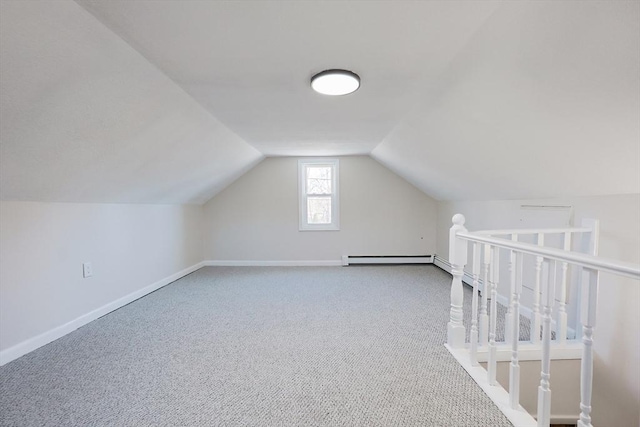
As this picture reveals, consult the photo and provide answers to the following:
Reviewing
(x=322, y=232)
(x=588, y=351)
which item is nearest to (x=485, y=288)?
(x=588, y=351)

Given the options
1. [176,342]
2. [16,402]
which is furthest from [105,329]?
[16,402]

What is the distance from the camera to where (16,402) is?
1.52m

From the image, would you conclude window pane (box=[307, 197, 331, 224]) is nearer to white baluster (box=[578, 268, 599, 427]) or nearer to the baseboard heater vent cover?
the baseboard heater vent cover

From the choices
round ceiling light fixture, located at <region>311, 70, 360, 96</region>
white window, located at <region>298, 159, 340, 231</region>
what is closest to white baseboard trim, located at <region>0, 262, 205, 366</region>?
white window, located at <region>298, 159, 340, 231</region>

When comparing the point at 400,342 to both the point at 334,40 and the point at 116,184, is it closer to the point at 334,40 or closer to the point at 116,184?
the point at 334,40

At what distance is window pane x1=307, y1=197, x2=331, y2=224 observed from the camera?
504 cm

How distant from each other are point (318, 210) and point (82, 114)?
3.64 m

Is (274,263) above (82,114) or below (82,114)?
below

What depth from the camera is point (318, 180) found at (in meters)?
5.04

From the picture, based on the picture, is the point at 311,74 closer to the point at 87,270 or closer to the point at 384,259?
the point at 87,270

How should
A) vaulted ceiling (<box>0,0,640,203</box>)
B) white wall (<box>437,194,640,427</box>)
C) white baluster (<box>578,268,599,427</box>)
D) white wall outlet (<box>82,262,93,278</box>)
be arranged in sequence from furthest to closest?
white wall outlet (<box>82,262,93,278</box>), white wall (<box>437,194,640,427</box>), vaulted ceiling (<box>0,0,640,203</box>), white baluster (<box>578,268,599,427</box>)

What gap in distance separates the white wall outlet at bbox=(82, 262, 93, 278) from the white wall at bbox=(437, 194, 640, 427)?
392 cm

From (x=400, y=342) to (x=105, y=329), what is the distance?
2365mm

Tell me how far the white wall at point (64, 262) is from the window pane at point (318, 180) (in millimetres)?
2350
